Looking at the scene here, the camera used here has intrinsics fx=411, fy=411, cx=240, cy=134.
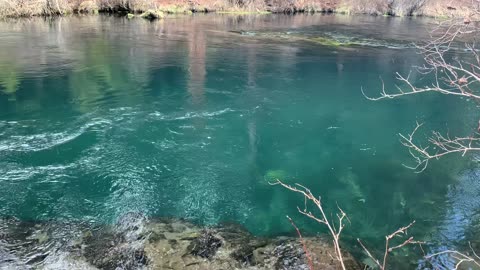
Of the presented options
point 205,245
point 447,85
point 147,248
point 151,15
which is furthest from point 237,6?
point 147,248

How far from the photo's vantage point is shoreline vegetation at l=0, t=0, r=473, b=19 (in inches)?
1205

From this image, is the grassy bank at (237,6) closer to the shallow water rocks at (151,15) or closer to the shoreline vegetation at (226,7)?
the shoreline vegetation at (226,7)

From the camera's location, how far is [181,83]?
15164 mm

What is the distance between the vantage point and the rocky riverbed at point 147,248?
5848 millimetres

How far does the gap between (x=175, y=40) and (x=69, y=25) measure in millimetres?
8686

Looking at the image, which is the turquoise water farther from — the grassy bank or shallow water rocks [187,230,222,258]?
the grassy bank

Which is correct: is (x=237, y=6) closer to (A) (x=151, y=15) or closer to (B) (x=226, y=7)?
(B) (x=226, y=7)

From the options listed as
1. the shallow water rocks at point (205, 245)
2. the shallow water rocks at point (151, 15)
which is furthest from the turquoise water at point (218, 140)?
the shallow water rocks at point (151, 15)

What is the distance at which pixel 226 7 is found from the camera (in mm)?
42719

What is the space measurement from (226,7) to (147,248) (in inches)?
1556

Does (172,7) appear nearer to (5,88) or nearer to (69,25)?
(69,25)

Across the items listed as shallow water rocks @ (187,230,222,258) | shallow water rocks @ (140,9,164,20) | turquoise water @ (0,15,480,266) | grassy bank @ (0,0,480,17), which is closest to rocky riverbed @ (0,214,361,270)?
shallow water rocks @ (187,230,222,258)

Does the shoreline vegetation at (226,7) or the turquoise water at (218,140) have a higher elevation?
the shoreline vegetation at (226,7)

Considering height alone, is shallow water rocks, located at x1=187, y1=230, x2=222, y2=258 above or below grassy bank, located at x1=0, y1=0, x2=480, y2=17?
below
